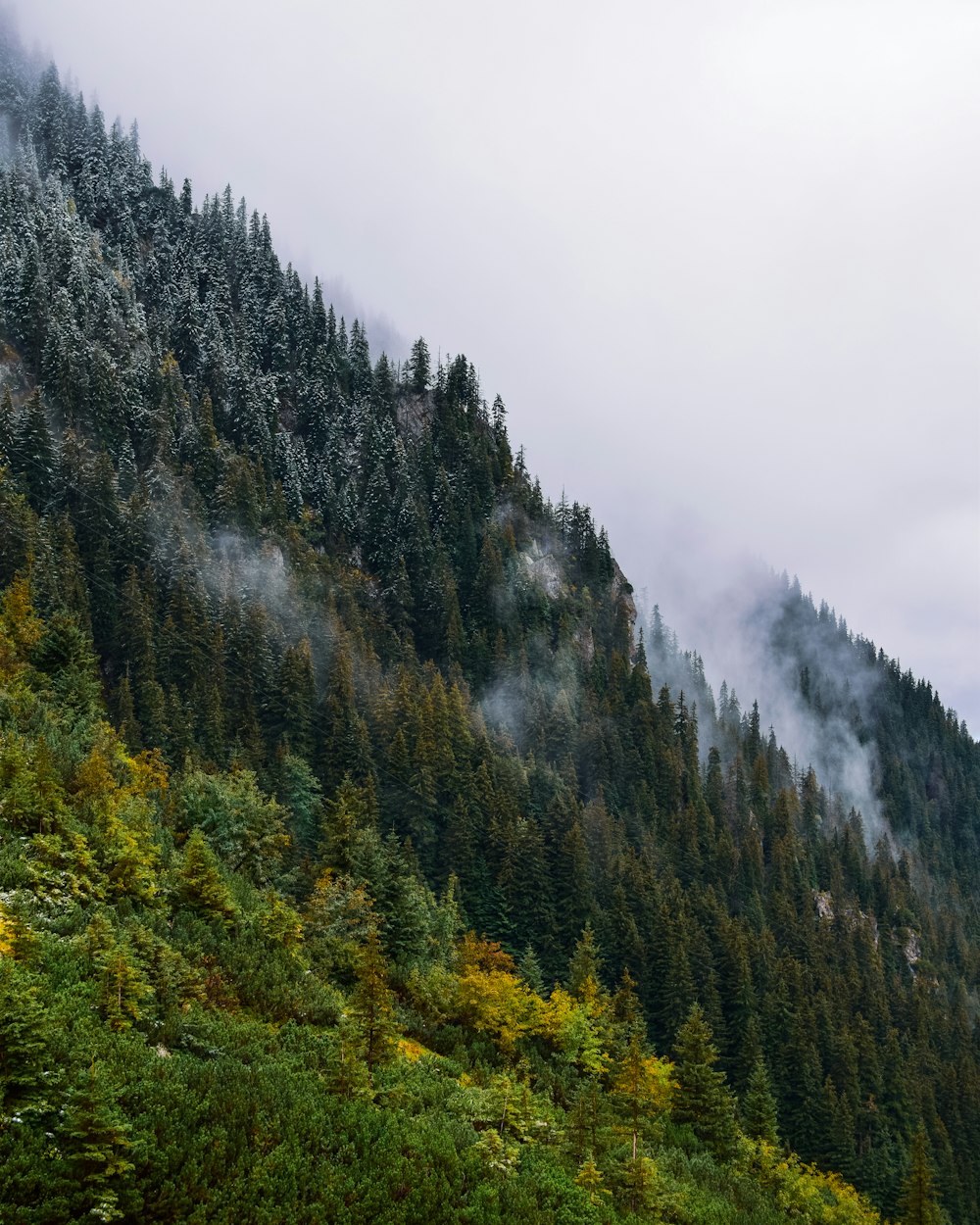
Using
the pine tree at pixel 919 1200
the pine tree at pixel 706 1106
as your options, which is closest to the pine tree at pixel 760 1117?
the pine tree at pixel 706 1106

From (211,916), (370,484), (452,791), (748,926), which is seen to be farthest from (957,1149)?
(370,484)

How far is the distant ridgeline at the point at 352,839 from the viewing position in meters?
20.5

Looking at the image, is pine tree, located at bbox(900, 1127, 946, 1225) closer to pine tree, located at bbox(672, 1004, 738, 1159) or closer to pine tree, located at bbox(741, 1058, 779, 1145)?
pine tree, located at bbox(741, 1058, 779, 1145)

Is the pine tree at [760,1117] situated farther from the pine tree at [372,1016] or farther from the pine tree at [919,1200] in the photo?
the pine tree at [372,1016]

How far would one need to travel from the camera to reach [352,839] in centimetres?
5638

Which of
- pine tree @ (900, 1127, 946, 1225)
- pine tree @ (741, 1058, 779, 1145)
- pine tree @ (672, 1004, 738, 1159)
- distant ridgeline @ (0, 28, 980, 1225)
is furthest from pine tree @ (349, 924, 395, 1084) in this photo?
pine tree @ (900, 1127, 946, 1225)

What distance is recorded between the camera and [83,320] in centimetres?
9312

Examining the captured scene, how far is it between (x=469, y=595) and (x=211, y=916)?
94686 millimetres

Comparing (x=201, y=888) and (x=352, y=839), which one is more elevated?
(x=352, y=839)

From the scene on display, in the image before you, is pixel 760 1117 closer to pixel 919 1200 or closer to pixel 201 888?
pixel 919 1200

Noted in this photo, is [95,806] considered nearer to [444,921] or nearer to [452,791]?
[444,921]

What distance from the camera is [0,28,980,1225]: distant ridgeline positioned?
20500 millimetres

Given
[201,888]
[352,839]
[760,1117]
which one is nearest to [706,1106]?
[760,1117]

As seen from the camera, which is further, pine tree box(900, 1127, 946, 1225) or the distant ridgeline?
pine tree box(900, 1127, 946, 1225)
